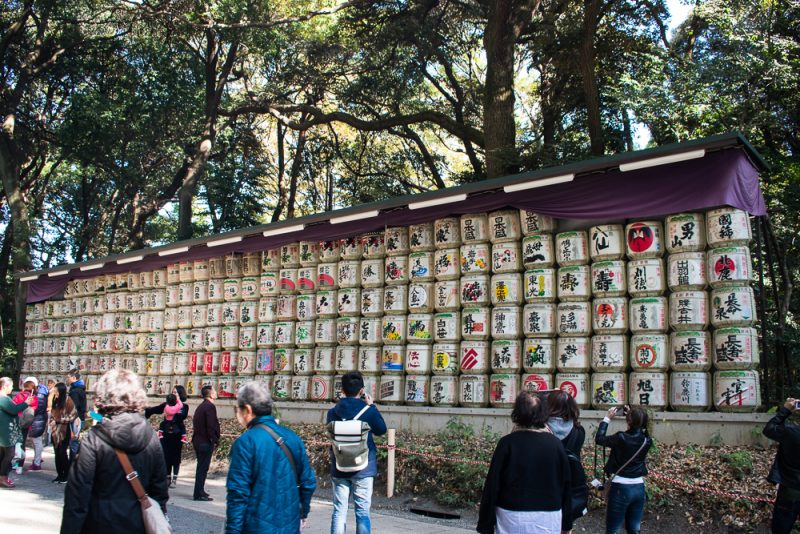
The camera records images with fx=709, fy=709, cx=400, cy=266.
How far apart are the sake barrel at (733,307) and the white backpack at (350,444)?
16.3 ft

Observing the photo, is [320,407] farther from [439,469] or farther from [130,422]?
[130,422]

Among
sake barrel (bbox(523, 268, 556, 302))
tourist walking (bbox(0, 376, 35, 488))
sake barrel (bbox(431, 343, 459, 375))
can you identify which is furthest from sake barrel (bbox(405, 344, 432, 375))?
tourist walking (bbox(0, 376, 35, 488))

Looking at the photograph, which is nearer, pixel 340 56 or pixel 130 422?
pixel 130 422

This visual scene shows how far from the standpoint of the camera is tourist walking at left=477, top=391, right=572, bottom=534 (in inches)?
157

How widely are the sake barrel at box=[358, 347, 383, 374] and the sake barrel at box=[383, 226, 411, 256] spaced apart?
1.63 meters

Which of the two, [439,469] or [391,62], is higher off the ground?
[391,62]

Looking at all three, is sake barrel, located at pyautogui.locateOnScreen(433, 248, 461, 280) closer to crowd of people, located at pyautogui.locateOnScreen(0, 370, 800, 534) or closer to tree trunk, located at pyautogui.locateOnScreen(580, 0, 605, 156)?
tree trunk, located at pyautogui.locateOnScreen(580, 0, 605, 156)

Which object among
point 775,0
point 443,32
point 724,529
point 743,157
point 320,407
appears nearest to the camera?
point 724,529

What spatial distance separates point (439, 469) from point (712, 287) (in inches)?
161

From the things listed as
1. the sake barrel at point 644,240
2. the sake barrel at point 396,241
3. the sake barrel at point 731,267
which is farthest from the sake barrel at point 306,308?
the sake barrel at point 731,267

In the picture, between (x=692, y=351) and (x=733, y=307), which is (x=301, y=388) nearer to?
(x=692, y=351)

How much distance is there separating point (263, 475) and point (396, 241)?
8.19m

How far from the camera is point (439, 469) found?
9.05m

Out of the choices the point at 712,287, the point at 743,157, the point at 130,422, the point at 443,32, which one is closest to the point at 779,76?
the point at 743,157
